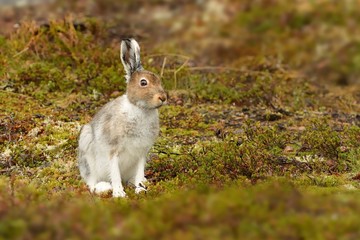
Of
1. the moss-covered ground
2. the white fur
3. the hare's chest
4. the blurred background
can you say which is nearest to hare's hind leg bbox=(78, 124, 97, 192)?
the white fur

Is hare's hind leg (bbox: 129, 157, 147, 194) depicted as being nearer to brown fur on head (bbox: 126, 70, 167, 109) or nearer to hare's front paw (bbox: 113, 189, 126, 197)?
hare's front paw (bbox: 113, 189, 126, 197)

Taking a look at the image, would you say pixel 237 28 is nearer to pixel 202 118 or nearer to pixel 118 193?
pixel 202 118

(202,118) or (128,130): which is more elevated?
(128,130)

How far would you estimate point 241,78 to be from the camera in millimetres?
19047

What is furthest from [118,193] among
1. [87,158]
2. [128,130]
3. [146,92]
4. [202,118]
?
[202,118]

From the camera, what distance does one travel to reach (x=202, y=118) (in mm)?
15875

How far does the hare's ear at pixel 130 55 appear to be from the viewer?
1149cm

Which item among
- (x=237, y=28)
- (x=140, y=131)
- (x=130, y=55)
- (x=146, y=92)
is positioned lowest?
(x=237, y=28)

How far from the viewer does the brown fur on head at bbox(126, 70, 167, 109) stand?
11.2m

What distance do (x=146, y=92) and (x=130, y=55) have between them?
0.71 meters

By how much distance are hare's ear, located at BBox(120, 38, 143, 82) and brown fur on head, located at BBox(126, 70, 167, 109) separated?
0.25m

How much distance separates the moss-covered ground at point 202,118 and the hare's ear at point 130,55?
184 cm

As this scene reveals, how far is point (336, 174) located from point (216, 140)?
2996mm

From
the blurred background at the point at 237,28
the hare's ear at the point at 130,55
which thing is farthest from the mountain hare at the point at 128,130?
the blurred background at the point at 237,28
